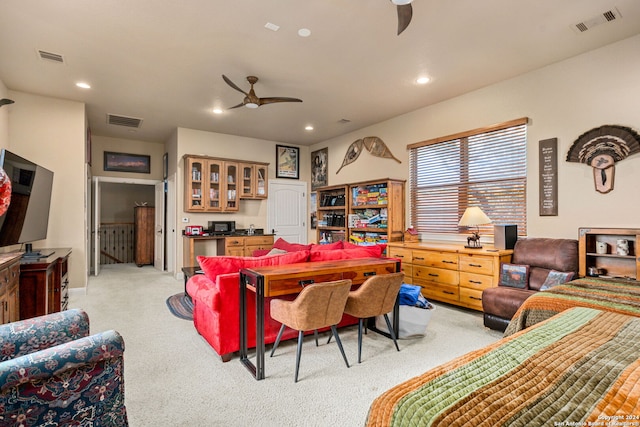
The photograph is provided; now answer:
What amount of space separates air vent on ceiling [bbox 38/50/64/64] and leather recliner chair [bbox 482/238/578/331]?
5.24 m

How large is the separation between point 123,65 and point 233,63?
128 cm

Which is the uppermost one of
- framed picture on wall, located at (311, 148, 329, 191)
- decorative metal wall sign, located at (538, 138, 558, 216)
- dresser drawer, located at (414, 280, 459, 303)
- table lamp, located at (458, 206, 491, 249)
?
framed picture on wall, located at (311, 148, 329, 191)

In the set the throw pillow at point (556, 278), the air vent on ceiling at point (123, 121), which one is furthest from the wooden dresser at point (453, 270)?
the air vent on ceiling at point (123, 121)

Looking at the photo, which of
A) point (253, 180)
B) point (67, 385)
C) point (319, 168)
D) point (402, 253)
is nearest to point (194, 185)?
point (253, 180)

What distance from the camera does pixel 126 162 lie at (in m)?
7.23

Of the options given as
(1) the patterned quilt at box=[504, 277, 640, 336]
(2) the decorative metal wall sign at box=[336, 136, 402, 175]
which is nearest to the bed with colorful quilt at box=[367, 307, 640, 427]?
(1) the patterned quilt at box=[504, 277, 640, 336]

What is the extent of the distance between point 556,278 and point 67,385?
386cm

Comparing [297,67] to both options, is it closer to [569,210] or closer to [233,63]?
[233,63]

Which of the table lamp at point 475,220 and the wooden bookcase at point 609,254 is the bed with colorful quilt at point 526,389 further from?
the table lamp at point 475,220

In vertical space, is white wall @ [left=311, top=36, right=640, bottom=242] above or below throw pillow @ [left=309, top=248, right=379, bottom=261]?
above

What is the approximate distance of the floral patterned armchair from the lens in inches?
44.2

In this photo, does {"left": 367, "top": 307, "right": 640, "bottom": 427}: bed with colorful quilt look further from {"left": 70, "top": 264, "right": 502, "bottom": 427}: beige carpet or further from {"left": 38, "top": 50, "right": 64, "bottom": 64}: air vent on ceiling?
{"left": 38, "top": 50, "right": 64, "bottom": 64}: air vent on ceiling

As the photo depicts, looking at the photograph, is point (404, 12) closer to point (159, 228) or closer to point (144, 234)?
point (159, 228)

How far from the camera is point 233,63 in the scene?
3.77m
